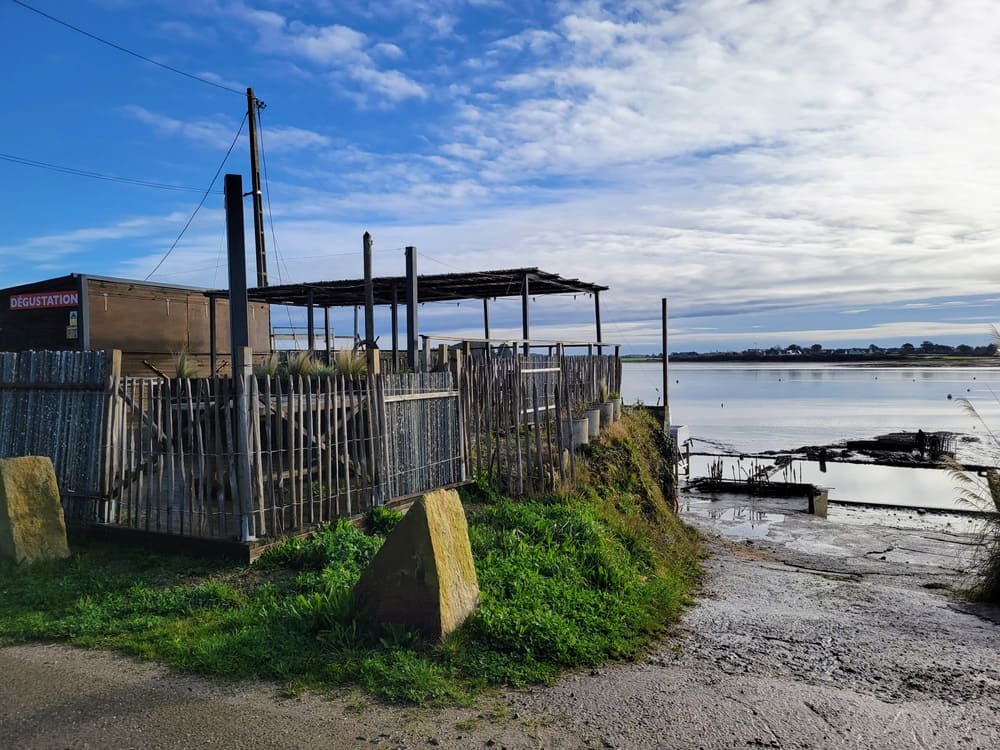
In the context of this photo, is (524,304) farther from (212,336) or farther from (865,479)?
(865,479)

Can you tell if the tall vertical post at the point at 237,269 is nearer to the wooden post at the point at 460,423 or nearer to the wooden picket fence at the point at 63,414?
the wooden picket fence at the point at 63,414

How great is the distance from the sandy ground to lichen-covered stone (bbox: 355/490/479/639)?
795 mm

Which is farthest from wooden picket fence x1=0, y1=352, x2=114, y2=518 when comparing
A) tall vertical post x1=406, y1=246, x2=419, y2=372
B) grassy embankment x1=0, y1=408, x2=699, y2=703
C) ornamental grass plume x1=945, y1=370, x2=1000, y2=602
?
ornamental grass plume x1=945, y1=370, x2=1000, y2=602

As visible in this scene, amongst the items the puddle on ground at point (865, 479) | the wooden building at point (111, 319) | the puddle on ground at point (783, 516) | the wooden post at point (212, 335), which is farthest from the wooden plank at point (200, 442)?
the puddle on ground at point (865, 479)

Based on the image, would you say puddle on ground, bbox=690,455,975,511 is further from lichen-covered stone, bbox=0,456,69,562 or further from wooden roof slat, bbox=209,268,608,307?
lichen-covered stone, bbox=0,456,69,562

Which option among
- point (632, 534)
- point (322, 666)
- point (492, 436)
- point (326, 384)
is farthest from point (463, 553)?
point (492, 436)

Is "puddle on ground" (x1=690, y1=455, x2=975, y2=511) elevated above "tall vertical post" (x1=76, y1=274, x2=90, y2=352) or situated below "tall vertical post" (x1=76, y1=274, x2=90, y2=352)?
below

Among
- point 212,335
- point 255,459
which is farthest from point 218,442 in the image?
point 212,335

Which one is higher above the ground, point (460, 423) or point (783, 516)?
point (460, 423)

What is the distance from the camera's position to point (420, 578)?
489 centimetres

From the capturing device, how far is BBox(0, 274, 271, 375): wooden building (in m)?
16.5

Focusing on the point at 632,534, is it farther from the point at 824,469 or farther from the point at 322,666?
the point at 824,469

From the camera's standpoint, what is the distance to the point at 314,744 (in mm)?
3621

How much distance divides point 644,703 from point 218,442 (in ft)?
15.3
